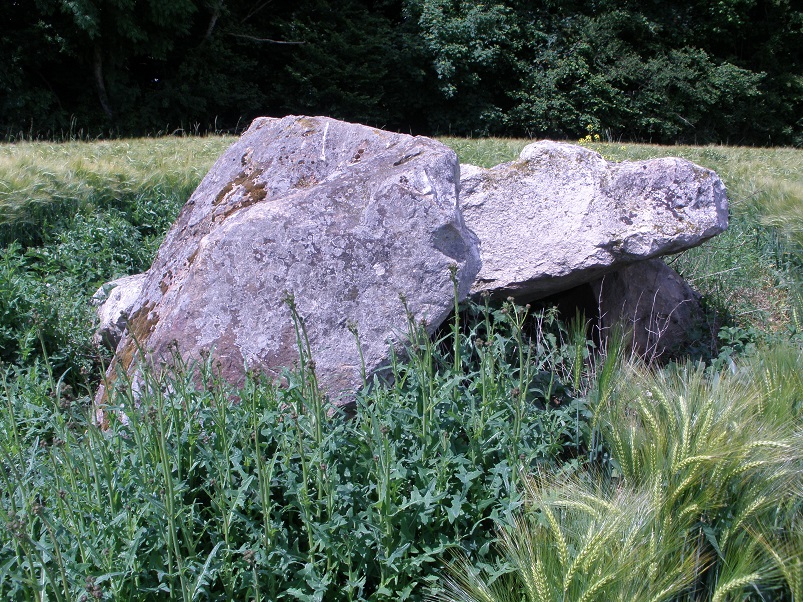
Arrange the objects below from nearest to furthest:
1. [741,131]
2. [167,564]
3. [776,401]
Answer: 1. [167,564]
2. [776,401]
3. [741,131]

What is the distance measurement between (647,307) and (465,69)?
1864cm

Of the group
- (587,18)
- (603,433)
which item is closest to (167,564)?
(603,433)

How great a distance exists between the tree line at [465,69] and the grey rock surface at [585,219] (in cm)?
1666

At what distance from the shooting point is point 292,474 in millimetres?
2432

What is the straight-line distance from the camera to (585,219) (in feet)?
14.3

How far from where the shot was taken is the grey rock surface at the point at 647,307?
489 centimetres

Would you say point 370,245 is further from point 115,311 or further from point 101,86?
point 101,86

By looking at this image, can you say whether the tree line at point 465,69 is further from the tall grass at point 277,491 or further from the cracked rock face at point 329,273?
the tall grass at point 277,491

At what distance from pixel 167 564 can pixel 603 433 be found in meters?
1.64

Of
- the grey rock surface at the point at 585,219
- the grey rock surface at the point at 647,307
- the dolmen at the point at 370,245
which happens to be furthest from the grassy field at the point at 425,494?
the grey rock surface at the point at 647,307

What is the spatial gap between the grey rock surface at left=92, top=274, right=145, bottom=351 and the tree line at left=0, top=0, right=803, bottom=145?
612 inches

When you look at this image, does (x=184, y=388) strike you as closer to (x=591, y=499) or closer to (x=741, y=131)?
(x=591, y=499)

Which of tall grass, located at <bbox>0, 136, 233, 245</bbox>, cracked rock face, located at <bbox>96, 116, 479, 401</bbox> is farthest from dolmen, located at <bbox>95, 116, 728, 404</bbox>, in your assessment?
tall grass, located at <bbox>0, 136, 233, 245</bbox>

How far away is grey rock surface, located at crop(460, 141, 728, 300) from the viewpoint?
422 cm
